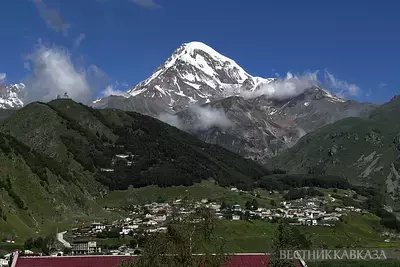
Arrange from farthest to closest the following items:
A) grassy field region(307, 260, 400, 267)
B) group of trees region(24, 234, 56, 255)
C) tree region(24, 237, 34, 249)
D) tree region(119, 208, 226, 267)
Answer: tree region(24, 237, 34, 249) → group of trees region(24, 234, 56, 255) → grassy field region(307, 260, 400, 267) → tree region(119, 208, 226, 267)

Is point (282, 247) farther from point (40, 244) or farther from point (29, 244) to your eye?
point (29, 244)

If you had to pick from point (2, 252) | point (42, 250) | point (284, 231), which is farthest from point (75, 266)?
point (42, 250)

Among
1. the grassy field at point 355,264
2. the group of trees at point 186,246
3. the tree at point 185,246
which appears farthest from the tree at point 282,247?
the grassy field at point 355,264

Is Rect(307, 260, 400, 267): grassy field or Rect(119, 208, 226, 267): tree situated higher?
Rect(307, 260, 400, 267): grassy field

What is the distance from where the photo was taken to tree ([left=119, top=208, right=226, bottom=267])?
3102 centimetres

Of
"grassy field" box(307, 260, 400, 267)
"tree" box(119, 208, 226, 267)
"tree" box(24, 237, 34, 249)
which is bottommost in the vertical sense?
"tree" box(119, 208, 226, 267)

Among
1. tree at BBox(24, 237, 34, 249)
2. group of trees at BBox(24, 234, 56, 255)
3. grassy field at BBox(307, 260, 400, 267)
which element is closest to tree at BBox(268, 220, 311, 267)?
grassy field at BBox(307, 260, 400, 267)

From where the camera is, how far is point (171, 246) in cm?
3123

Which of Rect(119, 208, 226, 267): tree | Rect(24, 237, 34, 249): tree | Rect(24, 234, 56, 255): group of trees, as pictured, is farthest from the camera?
Rect(24, 237, 34, 249): tree

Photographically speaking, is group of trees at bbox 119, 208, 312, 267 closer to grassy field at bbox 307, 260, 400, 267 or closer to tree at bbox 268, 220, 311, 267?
tree at bbox 268, 220, 311, 267

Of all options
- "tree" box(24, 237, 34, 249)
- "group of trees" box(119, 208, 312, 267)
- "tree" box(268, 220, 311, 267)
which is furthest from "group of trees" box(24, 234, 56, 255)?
"group of trees" box(119, 208, 312, 267)

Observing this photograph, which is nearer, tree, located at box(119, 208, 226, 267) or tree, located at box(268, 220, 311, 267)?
tree, located at box(119, 208, 226, 267)

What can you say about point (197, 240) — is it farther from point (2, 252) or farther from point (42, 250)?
point (42, 250)

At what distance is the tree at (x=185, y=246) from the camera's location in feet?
102
